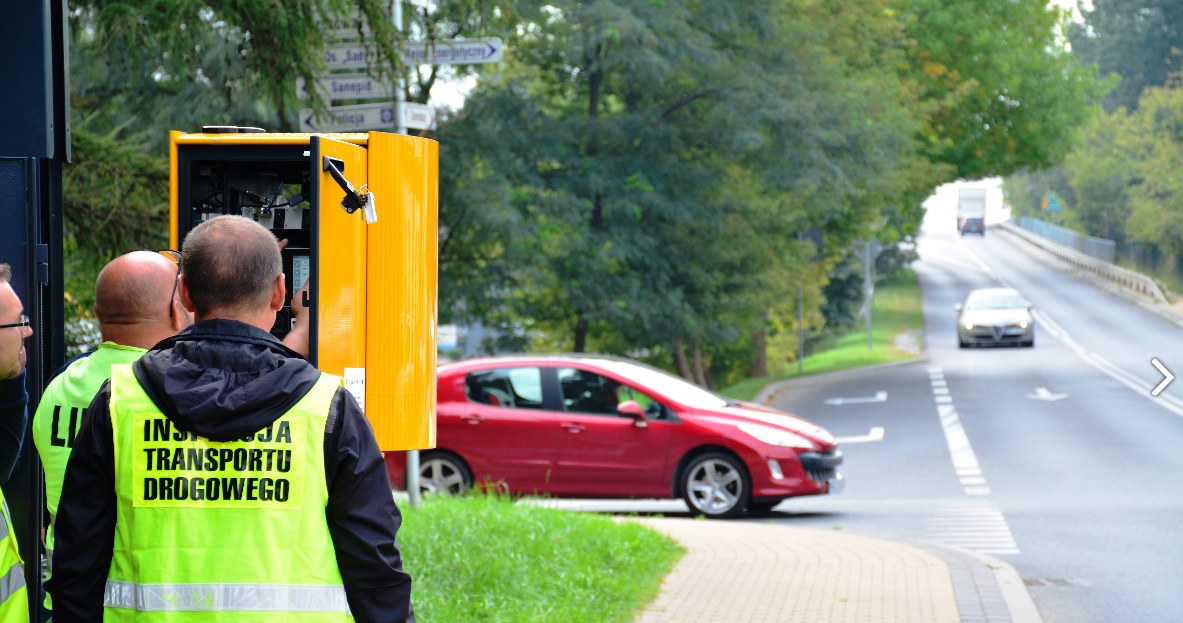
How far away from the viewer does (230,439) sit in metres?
3.07

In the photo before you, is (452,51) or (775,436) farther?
(775,436)

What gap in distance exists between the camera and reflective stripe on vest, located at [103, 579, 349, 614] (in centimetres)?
310

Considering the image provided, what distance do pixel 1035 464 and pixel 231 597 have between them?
16594mm

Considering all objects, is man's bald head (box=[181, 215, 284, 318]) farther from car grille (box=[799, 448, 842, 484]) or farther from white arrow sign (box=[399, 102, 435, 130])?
car grille (box=[799, 448, 842, 484])

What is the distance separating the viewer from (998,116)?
46.6m

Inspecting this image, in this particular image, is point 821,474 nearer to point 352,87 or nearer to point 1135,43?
point 352,87

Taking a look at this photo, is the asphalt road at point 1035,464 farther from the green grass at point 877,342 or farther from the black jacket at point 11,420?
the black jacket at point 11,420

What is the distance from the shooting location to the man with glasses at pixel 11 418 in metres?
3.25

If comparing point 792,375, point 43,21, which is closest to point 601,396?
point 43,21

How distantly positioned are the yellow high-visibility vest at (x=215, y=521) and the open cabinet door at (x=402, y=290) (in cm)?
262

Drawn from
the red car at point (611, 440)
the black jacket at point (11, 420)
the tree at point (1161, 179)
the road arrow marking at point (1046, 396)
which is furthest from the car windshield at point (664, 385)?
the tree at point (1161, 179)

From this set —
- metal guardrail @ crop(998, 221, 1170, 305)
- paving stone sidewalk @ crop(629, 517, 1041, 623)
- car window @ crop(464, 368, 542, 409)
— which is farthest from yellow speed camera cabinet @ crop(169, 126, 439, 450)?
metal guardrail @ crop(998, 221, 1170, 305)

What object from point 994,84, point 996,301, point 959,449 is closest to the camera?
point 959,449

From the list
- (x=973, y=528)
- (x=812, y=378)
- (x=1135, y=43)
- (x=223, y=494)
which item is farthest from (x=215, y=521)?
(x=1135, y=43)
